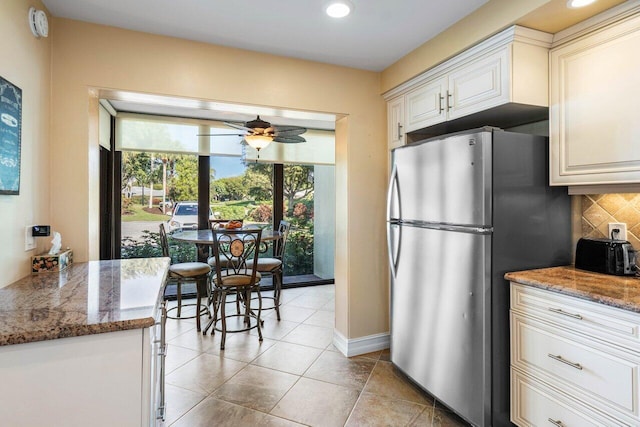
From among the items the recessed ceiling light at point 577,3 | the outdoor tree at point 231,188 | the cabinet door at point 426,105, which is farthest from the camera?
the outdoor tree at point 231,188

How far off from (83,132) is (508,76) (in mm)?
2584

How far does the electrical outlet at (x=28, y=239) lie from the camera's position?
1.76m

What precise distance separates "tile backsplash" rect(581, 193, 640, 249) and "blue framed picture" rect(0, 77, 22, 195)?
123 inches

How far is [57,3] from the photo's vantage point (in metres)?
1.96

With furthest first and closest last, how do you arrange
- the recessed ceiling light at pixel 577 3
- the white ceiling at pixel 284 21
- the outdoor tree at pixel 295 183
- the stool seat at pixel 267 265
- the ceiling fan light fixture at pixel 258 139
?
the outdoor tree at pixel 295 183
the stool seat at pixel 267 265
the ceiling fan light fixture at pixel 258 139
the white ceiling at pixel 284 21
the recessed ceiling light at pixel 577 3

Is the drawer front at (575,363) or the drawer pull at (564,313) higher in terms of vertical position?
the drawer pull at (564,313)

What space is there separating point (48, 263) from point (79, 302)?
0.78 metres

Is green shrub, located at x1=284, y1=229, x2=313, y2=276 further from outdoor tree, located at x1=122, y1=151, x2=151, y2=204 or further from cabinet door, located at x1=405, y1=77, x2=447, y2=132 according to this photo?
cabinet door, located at x1=405, y1=77, x2=447, y2=132

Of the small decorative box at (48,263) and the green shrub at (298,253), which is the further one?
the green shrub at (298,253)

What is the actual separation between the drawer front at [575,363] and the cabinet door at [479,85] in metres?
1.26

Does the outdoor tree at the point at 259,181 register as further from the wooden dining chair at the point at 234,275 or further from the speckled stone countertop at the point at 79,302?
the speckled stone countertop at the point at 79,302

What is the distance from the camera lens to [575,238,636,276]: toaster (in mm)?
1760

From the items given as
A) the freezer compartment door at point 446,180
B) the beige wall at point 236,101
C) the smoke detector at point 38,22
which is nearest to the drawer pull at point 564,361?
the freezer compartment door at point 446,180

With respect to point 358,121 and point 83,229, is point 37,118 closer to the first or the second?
point 83,229
